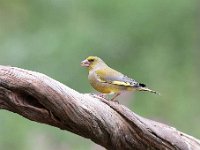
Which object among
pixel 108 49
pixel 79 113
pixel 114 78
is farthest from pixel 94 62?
pixel 108 49

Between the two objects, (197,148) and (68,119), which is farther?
(197,148)

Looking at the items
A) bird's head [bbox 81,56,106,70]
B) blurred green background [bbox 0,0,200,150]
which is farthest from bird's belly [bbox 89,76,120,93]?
blurred green background [bbox 0,0,200,150]

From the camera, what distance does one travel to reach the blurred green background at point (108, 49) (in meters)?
6.30

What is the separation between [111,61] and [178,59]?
3.54ft

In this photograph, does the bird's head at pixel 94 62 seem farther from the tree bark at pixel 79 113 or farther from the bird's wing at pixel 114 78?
the tree bark at pixel 79 113

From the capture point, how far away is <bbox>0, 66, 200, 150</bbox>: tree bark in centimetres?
283

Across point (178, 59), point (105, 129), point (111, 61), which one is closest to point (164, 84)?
point (178, 59)

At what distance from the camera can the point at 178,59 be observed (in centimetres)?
777

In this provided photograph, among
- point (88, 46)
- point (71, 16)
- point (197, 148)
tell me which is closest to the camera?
point (197, 148)

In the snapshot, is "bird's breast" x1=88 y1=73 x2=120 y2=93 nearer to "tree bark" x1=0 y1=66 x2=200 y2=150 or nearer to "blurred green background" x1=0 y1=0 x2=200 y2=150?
"tree bark" x1=0 y1=66 x2=200 y2=150

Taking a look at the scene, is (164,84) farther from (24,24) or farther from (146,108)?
(24,24)

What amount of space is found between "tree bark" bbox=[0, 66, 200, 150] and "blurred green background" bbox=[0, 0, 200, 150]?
2.80m

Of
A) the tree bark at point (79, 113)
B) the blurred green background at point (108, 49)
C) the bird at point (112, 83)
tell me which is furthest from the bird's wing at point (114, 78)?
the blurred green background at point (108, 49)

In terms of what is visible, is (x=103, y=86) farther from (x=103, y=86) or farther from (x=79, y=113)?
(x=79, y=113)
